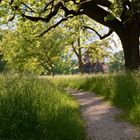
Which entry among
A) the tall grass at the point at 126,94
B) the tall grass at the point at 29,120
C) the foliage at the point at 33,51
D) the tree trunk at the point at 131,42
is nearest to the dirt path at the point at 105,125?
the tall grass at the point at 126,94

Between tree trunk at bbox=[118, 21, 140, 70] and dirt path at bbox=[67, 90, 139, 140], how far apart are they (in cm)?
914

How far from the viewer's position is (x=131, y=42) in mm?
24172

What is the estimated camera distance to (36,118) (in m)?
8.56

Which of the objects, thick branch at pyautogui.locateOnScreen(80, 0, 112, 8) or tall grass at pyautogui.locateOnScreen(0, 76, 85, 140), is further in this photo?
thick branch at pyautogui.locateOnScreen(80, 0, 112, 8)

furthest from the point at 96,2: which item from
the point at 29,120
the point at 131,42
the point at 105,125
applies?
the point at 29,120

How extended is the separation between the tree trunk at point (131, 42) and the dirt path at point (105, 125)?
9.14 metres

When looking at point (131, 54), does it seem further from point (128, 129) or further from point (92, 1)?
point (128, 129)

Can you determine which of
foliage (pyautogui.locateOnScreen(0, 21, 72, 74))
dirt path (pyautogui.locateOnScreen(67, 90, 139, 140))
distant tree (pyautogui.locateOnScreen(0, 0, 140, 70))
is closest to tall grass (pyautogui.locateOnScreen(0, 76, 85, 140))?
dirt path (pyautogui.locateOnScreen(67, 90, 139, 140))

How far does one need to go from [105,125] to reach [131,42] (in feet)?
44.6

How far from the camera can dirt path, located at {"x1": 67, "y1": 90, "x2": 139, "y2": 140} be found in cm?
971

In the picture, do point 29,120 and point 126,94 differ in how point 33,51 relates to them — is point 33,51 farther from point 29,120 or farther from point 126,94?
point 29,120

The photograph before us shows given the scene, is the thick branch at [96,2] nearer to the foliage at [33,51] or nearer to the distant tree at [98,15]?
the distant tree at [98,15]

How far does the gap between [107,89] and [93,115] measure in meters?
5.34

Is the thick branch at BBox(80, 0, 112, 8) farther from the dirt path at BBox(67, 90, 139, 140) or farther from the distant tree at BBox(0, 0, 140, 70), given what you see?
the dirt path at BBox(67, 90, 139, 140)
